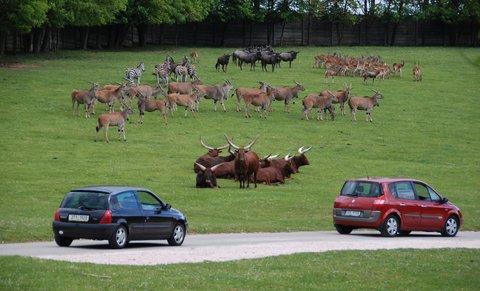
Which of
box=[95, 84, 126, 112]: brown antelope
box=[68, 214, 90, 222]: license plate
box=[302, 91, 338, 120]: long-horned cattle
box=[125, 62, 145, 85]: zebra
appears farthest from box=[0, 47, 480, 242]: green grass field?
box=[68, 214, 90, 222]: license plate

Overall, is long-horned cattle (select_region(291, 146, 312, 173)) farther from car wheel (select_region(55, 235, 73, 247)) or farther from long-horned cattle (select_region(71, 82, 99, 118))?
car wheel (select_region(55, 235, 73, 247))

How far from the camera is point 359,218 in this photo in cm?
2566

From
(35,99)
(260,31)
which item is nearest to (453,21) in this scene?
(260,31)

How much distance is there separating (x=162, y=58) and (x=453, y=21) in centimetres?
3982

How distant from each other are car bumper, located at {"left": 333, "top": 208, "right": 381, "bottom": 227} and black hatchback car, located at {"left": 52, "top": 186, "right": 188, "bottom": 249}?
5769 mm

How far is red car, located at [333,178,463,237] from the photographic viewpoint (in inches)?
1004

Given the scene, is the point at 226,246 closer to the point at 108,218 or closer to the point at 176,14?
the point at 108,218

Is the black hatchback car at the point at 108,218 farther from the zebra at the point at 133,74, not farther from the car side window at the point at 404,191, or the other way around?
the zebra at the point at 133,74

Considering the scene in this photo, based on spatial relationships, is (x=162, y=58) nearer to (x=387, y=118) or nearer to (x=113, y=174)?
(x=387, y=118)

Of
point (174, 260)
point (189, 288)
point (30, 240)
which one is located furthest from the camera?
point (30, 240)

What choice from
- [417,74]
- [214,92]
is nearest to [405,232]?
[214,92]

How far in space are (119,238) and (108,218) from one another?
0.67 metres

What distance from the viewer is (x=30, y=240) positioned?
2288 cm

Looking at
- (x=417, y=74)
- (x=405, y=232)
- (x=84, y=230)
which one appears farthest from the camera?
(x=417, y=74)
